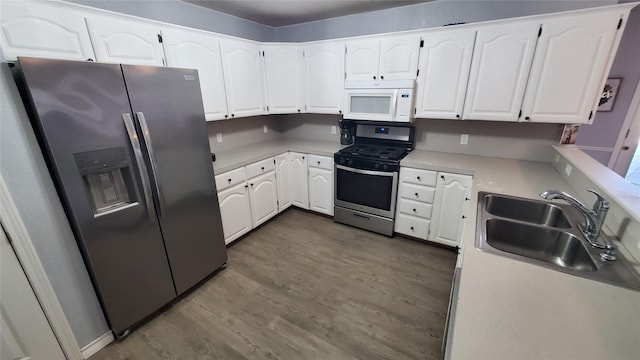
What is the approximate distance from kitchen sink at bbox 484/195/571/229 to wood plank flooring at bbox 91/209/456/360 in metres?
0.84

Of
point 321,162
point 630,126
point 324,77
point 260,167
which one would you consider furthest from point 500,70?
point 630,126

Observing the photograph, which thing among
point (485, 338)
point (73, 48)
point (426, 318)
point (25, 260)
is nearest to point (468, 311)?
point (485, 338)

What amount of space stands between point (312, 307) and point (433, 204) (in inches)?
59.6

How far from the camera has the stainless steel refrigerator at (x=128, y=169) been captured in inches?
50.5

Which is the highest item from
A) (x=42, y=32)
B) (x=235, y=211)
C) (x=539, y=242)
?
(x=42, y=32)

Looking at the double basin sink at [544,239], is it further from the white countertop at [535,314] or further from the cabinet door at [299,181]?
the cabinet door at [299,181]

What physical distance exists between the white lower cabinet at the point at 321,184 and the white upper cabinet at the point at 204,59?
1162 mm

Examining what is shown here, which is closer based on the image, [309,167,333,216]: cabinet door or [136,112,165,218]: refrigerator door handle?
[136,112,165,218]: refrigerator door handle

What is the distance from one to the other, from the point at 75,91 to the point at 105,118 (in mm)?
170

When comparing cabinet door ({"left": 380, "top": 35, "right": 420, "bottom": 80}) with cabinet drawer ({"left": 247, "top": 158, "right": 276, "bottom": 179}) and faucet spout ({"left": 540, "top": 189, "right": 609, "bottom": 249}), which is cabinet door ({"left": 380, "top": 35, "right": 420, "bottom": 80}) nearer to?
cabinet drawer ({"left": 247, "top": 158, "right": 276, "bottom": 179})

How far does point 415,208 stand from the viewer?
2.62 metres

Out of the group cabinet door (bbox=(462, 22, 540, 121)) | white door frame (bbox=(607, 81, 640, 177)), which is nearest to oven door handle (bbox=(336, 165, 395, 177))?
cabinet door (bbox=(462, 22, 540, 121))

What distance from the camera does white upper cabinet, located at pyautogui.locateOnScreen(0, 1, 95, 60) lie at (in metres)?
1.34

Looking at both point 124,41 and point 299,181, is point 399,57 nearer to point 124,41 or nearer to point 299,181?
point 299,181
